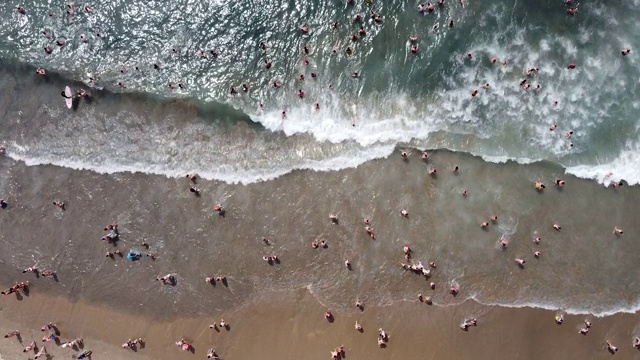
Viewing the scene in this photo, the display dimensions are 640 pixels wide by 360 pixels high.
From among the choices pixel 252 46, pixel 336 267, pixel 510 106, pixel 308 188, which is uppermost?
pixel 252 46

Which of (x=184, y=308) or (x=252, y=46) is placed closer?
(x=184, y=308)

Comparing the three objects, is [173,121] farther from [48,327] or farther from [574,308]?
[574,308]

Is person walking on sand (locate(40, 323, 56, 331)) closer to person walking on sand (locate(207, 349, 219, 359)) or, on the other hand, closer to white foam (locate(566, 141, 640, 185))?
person walking on sand (locate(207, 349, 219, 359))

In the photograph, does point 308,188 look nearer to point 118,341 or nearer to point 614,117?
point 118,341

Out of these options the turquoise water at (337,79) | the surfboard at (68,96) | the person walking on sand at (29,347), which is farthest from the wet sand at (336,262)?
the surfboard at (68,96)

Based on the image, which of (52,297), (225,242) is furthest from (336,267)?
(52,297)

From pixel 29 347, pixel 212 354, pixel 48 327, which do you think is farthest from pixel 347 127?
pixel 29 347

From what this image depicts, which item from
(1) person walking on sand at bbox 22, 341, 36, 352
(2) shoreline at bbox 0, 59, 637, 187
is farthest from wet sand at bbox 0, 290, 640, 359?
(2) shoreline at bbox 0, 59, 637, 187
